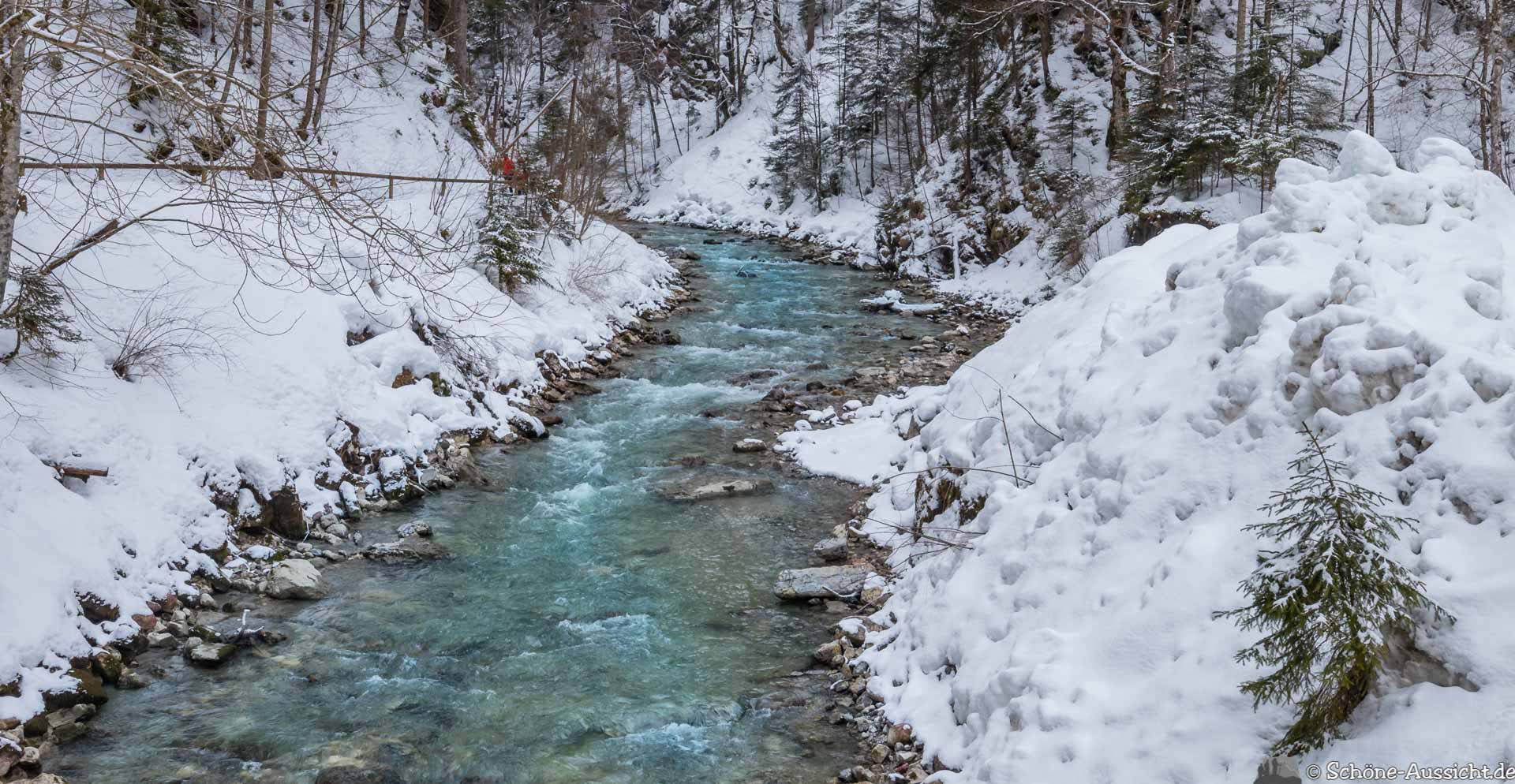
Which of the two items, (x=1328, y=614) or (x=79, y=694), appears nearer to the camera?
(x=1328, y=614)

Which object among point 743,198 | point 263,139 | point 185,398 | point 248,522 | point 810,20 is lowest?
point 248,522

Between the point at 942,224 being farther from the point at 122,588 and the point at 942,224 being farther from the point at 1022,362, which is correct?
the point at 122,588

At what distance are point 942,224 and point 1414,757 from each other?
2047 cm

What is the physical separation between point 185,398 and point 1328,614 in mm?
7836

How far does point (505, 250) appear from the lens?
12.9 metres

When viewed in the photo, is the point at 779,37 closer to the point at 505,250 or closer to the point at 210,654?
the point at 505,250

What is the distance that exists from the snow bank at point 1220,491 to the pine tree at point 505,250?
8.30 metres

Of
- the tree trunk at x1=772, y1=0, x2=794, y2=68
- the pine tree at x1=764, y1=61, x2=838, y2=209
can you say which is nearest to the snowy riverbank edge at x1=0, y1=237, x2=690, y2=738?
the pine tree at x1=764, y1=61, x2=838, y2=209

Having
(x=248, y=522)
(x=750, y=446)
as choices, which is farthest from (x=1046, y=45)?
(x=248, y=522)

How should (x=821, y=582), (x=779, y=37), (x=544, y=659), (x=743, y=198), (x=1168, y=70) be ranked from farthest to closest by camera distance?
(x=779, y=37)
(x=743, y=198)
(x=1168, y=70)
(x=821, y=582)
(x=544, y=659)

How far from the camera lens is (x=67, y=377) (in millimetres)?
6652

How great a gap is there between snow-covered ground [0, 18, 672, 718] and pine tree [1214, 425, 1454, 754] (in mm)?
3443

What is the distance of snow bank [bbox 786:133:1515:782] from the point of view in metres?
3.48

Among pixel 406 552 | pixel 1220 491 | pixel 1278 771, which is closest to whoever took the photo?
pixel 1278 771
